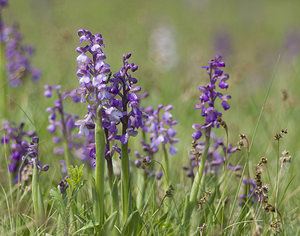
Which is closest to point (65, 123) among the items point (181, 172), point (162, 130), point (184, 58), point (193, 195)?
point (162, 130)

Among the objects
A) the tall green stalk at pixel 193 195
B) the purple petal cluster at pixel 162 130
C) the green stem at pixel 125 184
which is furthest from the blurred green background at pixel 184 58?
the green stem at pixel 125 184

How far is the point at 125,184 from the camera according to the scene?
251 cm

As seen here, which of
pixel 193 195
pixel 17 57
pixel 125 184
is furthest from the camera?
pixel 17 57

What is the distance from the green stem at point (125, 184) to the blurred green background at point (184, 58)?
1033mm

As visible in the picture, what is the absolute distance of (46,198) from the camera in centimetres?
321

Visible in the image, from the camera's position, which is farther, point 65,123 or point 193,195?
point 65,123

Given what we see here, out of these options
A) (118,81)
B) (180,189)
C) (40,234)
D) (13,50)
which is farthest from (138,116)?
(13,50)

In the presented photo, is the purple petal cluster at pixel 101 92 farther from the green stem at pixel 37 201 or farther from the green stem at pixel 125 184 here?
the green stem at pixel 37 201

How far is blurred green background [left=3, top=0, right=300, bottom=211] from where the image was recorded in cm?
539

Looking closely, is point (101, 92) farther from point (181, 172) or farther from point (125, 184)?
point (181, 172)

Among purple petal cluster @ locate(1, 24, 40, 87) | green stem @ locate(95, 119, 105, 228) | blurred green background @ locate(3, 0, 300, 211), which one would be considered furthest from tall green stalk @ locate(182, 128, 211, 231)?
purple petal cluster @ locate(1, 24, 40, 87)

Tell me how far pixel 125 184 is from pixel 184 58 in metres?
11.6

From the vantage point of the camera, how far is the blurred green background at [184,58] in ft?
17.7

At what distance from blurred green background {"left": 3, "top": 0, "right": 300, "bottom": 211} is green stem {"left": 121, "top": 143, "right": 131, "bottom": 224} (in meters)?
1.03
